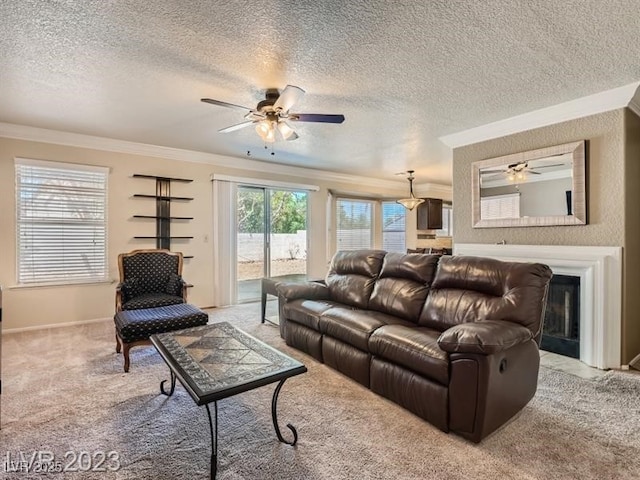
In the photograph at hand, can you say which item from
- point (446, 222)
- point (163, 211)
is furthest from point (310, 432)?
point (446, 222)

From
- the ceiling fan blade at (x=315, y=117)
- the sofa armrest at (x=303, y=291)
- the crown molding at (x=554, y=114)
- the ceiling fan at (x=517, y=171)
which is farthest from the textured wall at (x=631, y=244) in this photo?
the sofa armrest at (x=303, y=291)

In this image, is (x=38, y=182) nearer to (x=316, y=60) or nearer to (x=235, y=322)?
(x=235, y=322)

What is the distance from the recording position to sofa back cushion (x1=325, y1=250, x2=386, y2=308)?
3.31m

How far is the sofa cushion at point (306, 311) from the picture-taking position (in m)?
3.01

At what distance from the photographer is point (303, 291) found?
354cm

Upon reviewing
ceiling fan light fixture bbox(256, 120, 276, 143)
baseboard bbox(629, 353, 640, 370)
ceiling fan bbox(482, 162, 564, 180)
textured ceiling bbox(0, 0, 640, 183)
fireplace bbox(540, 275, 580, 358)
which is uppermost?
textured ceiling bbox(0, 0, 640, 183)

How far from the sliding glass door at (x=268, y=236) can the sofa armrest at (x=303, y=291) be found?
2.21m

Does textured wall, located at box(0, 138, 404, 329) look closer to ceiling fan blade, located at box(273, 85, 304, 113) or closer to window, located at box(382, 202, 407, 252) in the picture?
window, located at box(382, 202, 407, 252)

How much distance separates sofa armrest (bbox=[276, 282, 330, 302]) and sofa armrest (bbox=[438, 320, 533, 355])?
70.7 inches

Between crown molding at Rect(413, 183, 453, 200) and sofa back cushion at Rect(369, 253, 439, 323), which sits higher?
crown molding at Rect(413, 183, 453, 200)

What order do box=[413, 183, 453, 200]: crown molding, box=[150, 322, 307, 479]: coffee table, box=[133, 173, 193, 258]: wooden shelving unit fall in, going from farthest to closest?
box=[413, 183, 453, 200]: crown molding, box=[133, 173, 193, 258]: wooden shelving unit, box=[150, 322, 307, 479]: coffee table

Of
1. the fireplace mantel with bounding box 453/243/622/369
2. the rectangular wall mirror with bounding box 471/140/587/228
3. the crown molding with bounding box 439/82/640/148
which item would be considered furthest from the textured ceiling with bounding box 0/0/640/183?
the fireplace mantel with bounding box 453/243/622/369

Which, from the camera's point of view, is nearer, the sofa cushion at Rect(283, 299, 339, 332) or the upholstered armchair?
Answer: the sofa cushion at Rect(283, 299, 339, 332)

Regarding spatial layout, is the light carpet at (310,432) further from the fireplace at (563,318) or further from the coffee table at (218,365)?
the fireplace at (563,318)
